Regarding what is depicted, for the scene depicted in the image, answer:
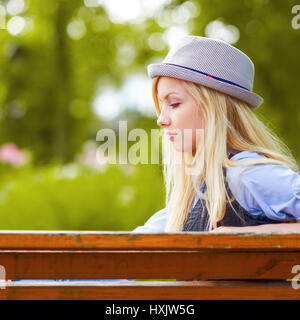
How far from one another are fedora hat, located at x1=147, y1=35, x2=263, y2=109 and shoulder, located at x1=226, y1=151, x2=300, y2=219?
0.36 m

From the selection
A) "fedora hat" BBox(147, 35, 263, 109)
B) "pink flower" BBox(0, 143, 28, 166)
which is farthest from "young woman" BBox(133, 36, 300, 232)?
"pink flower" BBox(0, 143, 28, 166)

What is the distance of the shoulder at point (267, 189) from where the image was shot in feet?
6.47

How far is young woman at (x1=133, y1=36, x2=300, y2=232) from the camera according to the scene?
2070 millimetres

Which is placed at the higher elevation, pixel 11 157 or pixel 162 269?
pixel 11 157

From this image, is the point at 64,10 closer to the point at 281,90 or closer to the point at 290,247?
the point at 281,90

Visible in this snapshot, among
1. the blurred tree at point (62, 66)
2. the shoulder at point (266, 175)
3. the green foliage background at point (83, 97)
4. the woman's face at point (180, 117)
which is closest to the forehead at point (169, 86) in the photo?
the woman's face at point (180, 117)

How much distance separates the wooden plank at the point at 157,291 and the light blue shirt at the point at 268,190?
39cm

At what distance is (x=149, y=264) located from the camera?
5.24 feet

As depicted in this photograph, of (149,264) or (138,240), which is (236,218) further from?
(138,240)

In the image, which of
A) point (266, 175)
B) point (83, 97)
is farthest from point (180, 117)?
point (83, 97)

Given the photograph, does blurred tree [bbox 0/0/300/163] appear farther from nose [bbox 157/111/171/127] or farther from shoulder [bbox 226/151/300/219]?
shoulder [bbox 226/151/300/219]

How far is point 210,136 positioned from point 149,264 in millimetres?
757

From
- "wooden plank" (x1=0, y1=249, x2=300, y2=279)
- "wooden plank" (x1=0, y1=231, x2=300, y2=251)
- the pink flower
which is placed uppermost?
the pink flower

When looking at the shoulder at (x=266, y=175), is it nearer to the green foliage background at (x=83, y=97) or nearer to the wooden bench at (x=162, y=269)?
the wooden bench at (x=162, y=269)
